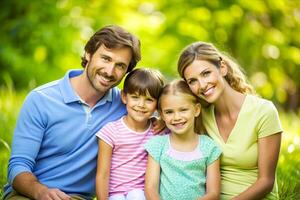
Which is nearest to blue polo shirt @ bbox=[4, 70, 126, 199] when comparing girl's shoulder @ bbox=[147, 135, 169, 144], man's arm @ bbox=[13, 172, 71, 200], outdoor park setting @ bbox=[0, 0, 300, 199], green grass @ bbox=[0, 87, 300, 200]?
man's arm @ bbox=[13, 172, 71, 200]

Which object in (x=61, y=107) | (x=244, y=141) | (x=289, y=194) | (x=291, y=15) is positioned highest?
(x=291, y=15)

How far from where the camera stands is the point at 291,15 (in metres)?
9.29

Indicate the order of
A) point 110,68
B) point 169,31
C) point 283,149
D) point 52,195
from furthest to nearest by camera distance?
point 169,31, point 283,149, point 110,68, point 52,195

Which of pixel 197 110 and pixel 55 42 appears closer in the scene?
pixel 197 110

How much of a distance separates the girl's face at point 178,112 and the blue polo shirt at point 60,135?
0.44 m

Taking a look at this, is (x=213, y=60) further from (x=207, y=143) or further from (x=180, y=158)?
(x=180, y=158)

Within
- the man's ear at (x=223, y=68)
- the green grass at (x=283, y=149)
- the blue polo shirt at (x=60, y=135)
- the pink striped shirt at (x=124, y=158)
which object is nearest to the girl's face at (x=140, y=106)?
the pink striped shirt at (x=124, y=158)

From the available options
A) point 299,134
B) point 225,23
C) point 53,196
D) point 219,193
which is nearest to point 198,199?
point 219,193

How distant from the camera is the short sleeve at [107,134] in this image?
3863 millimetres

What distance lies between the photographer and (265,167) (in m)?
3.73

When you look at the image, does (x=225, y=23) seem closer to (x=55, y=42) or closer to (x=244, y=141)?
(x=55, y=42)

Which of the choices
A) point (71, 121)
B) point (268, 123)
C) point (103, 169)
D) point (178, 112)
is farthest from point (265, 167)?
point (71, 121)

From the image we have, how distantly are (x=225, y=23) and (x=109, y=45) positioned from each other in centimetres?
568

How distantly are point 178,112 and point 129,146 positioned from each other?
389 millimetres
